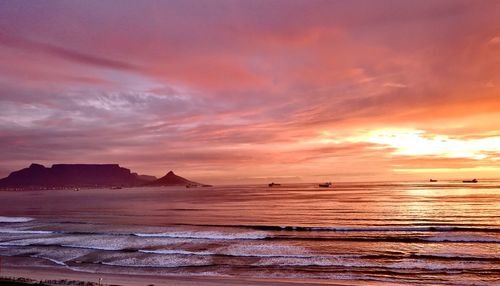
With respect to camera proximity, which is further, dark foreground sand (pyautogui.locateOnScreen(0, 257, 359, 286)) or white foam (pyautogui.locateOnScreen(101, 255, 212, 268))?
white foam (pyautogui.locateOnScreen(101, 255, 212, 268))

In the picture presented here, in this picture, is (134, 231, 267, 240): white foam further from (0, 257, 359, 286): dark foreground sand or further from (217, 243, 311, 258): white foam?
(0, 257, 359, 286): dark foreground sand

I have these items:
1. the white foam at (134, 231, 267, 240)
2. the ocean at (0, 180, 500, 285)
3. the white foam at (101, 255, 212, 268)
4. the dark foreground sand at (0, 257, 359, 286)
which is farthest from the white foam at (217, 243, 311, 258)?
the dark foreground sand at (0, 257, 359, 286)

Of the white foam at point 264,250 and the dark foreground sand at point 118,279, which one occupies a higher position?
the white foam at point 264,250

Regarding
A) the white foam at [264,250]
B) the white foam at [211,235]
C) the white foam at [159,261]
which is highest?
the white foam at [211,235]

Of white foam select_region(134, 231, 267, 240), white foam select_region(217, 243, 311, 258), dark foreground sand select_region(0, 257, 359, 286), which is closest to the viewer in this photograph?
dark foreground sand select_region(0, 257, 359, 286)

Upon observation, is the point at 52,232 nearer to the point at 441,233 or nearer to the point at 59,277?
the point at 59,277

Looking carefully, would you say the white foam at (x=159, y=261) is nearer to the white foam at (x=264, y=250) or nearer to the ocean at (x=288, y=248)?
the ocean at (x=288, y=248)

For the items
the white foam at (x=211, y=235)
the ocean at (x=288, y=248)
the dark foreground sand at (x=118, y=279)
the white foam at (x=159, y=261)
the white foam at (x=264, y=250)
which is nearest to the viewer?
the dark foreground sand at (x=118, y=279)

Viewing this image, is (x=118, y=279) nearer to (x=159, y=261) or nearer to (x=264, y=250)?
(x=159, y=261)

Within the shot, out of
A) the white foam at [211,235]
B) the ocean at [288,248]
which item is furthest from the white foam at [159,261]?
the white foam at [211,235]

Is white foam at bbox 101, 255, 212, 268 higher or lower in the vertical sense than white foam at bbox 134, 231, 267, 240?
lower

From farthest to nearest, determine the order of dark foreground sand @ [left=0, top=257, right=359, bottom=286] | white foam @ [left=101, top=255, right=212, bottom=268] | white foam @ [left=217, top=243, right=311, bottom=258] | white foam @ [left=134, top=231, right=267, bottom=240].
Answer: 1. white foam @ [left=134, top=231, right=267, bottom=240]
2. white foam @ [left=217, top=243, right=311, bottom=258]
3. white foam @ [left=101, top=255, right=212, bottom=268]
4. dark foreground sand @ [left=0, top=257, right=359, bottom=286]

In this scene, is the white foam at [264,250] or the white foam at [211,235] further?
the white foam at [211,235]

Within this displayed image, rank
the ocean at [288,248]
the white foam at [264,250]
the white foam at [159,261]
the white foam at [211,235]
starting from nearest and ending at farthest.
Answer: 1. the ocean at [288,248]
2. the white foam at [159,261]
3. the white foam at [264,250]
4. the white foam at [211,235]
